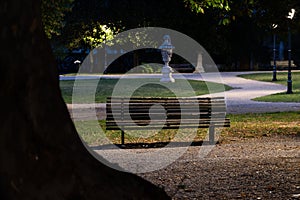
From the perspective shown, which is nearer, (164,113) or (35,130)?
(35,130)

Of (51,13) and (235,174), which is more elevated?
(51,13)

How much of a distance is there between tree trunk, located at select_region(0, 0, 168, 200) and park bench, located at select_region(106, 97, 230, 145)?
30.2 feet

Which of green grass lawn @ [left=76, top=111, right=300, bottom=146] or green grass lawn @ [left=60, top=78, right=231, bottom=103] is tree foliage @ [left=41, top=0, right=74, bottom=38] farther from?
green grass lawn @ [left=76, top=111, right=300, bottom=146]

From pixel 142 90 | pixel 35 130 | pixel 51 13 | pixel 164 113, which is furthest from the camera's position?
pixel 142 90

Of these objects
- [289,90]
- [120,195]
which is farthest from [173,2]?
[120,195]

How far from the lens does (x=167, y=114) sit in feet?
47.1

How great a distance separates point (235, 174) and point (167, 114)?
4.65 metres

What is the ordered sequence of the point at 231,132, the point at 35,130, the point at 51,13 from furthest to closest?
the point at 51,13, the point at 231,132, the point at 35,130

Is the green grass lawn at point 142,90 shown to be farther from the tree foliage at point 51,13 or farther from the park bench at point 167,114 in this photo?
the park bench at point 167,114

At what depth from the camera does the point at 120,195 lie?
4.87 m

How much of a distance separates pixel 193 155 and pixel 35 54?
27.0 feet

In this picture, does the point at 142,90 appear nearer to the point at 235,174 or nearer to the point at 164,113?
the point at 164,113

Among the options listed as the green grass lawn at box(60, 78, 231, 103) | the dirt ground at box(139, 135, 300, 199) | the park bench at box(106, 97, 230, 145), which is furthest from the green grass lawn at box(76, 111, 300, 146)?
the green grass lawn at box(60, 78, 231, 103)

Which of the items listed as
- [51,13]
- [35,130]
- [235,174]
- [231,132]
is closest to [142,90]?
[51,13]
